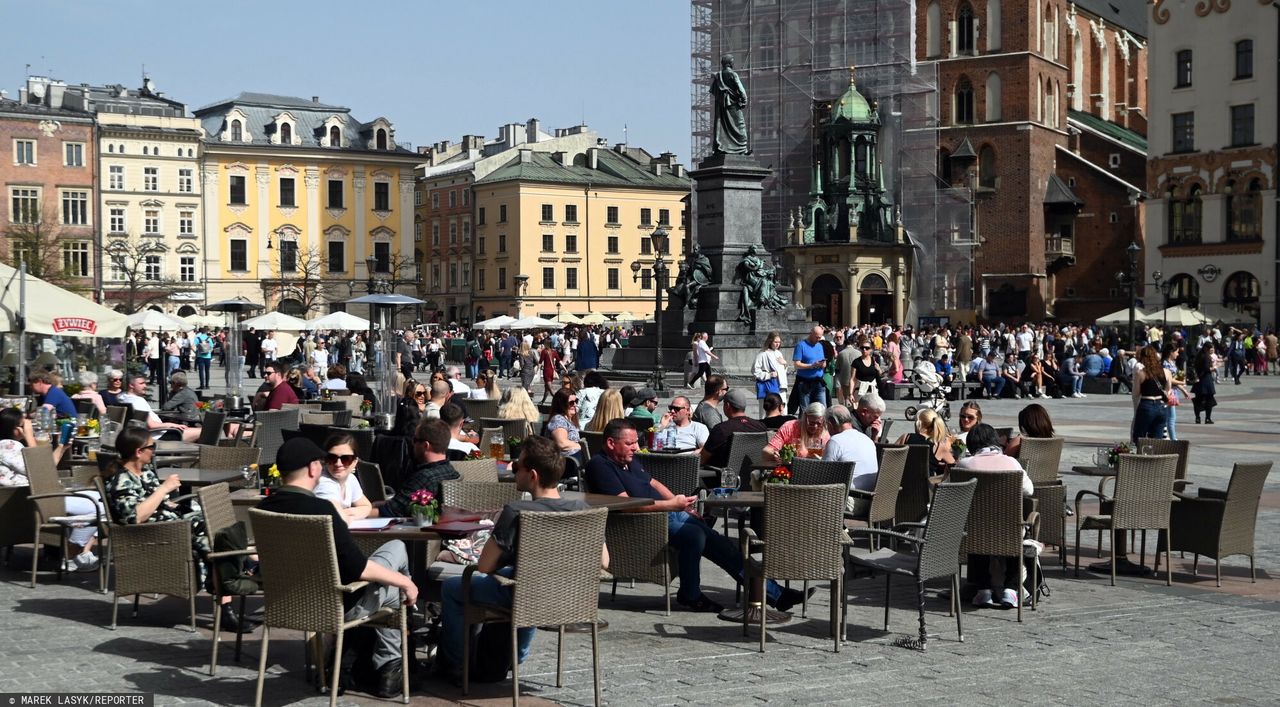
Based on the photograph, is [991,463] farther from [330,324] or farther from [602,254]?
[602,254]

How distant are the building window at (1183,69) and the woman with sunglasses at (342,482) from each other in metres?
57.3

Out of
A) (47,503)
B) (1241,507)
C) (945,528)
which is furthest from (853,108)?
(945,528)

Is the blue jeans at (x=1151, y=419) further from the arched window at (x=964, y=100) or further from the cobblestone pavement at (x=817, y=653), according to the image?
the arched window at (x=964, y=100)

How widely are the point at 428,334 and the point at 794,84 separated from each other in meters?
19.8

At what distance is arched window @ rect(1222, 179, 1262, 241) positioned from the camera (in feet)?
186

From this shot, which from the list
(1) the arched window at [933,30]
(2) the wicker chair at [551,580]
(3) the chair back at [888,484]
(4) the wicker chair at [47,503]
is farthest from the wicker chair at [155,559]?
(1) the arched window at [933,30]

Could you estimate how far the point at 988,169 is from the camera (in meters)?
69.3

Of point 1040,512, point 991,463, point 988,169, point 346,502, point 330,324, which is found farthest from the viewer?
point 988,169

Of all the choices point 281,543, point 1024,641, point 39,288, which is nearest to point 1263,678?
point 1024,641

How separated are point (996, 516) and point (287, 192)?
7287 centimetres

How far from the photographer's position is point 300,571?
6.51 meters

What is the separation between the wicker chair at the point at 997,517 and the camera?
29.0ft

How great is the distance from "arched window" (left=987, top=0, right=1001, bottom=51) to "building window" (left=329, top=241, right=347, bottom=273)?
35.3 meters

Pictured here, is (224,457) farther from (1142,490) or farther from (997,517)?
(1142,490)
